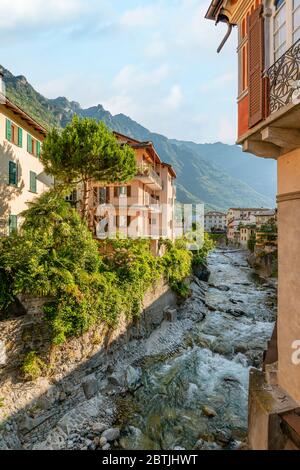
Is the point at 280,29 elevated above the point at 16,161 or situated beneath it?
situated beneath

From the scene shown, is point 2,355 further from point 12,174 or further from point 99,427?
point 12,174

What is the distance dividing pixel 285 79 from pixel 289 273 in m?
3.95

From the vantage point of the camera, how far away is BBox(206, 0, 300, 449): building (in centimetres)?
484

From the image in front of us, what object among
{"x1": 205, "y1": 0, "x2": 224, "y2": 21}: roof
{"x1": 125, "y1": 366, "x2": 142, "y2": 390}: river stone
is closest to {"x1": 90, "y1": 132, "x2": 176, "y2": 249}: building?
{"x1": 125, "y1": 366, "x2": 142, "y2": 390}: river stone

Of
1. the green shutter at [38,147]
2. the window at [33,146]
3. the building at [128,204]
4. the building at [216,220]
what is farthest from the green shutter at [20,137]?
the building at [216,220]

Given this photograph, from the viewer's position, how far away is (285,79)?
470 cm

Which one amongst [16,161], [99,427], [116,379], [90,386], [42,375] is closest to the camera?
[99,427]

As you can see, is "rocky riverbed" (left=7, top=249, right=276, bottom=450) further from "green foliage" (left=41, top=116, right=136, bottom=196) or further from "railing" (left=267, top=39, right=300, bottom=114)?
"green foliage" (left=41, top=116, right=136, bottom=196)

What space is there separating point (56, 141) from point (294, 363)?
1802 centimetres

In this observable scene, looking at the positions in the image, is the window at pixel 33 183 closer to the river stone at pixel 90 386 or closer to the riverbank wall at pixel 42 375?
the riverbank wall at pixel 42 375

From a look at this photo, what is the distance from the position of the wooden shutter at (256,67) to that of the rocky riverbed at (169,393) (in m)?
10.7

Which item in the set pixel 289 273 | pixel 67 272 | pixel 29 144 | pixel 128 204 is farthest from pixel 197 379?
pixel 29 144

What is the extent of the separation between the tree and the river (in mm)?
11429

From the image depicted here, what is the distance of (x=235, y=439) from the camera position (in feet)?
29.9
